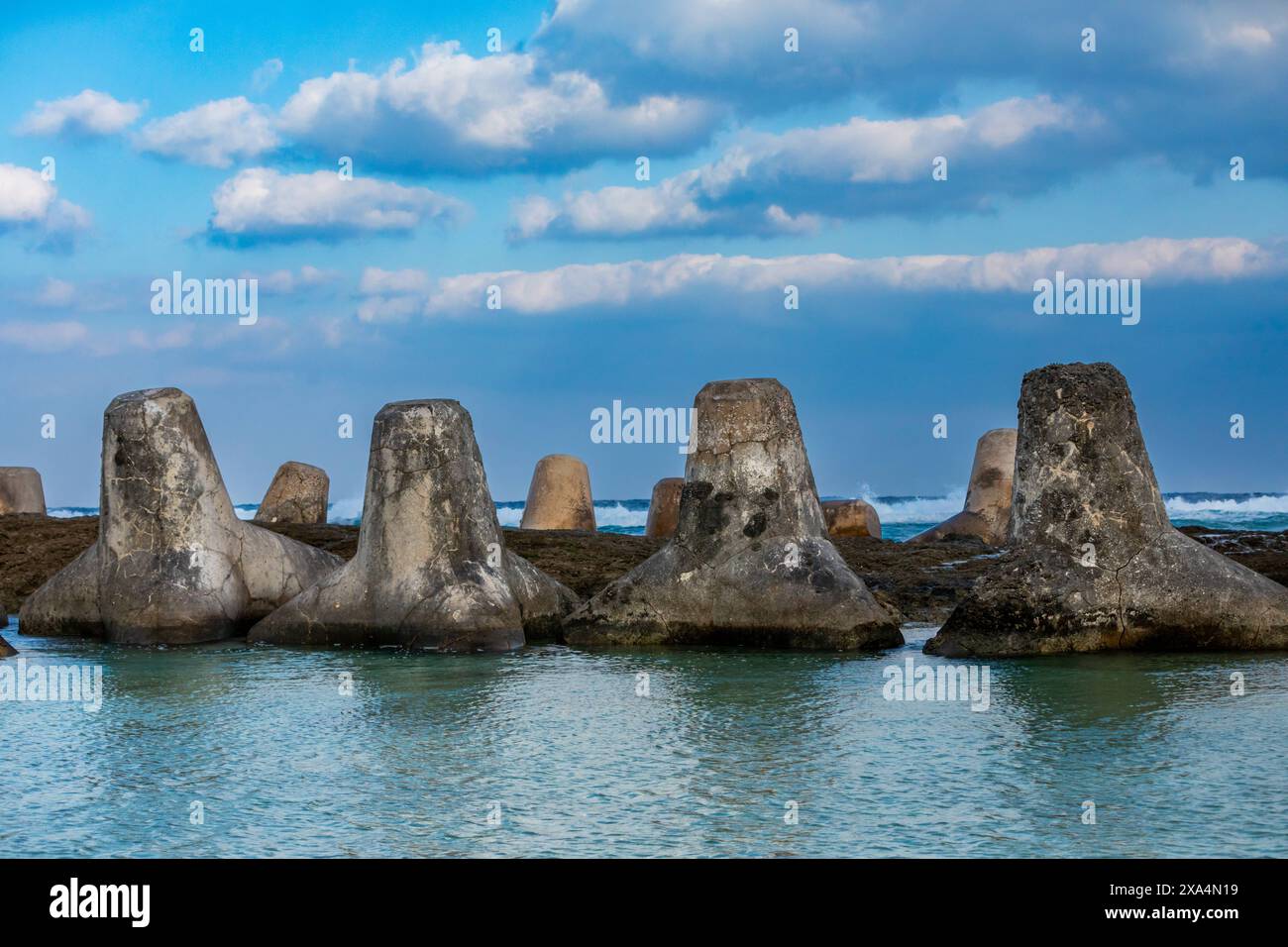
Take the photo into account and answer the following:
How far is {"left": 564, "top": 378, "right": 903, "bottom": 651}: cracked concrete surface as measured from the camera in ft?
40.0

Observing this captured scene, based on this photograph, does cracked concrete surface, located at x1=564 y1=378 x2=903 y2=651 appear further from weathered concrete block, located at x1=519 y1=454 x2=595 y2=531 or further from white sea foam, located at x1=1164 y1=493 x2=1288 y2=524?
white sea foam, located at x1=1164 y1=493 x2=1288 y2=524

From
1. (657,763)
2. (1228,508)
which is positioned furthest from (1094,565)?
(1228,508)

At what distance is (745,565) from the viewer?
12.6 metres

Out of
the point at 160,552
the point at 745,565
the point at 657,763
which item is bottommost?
the point at 657,763

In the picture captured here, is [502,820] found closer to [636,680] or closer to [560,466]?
[636,680]

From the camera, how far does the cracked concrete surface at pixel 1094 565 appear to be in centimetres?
1139

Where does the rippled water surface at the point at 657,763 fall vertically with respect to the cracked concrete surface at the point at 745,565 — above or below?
below

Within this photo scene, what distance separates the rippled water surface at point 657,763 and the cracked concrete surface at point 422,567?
52.2 inches

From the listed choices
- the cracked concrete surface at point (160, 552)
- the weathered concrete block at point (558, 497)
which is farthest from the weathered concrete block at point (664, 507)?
the cracked concrete surface at point (160, 552)

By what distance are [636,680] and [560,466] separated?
593 inches

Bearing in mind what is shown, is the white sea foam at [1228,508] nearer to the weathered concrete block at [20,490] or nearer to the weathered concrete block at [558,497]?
the weathered concrete block at [558,497]

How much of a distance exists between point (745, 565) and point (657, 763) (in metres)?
5.02

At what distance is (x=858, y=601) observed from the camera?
40.1 feet

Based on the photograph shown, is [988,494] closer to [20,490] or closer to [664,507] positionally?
[664,507]
